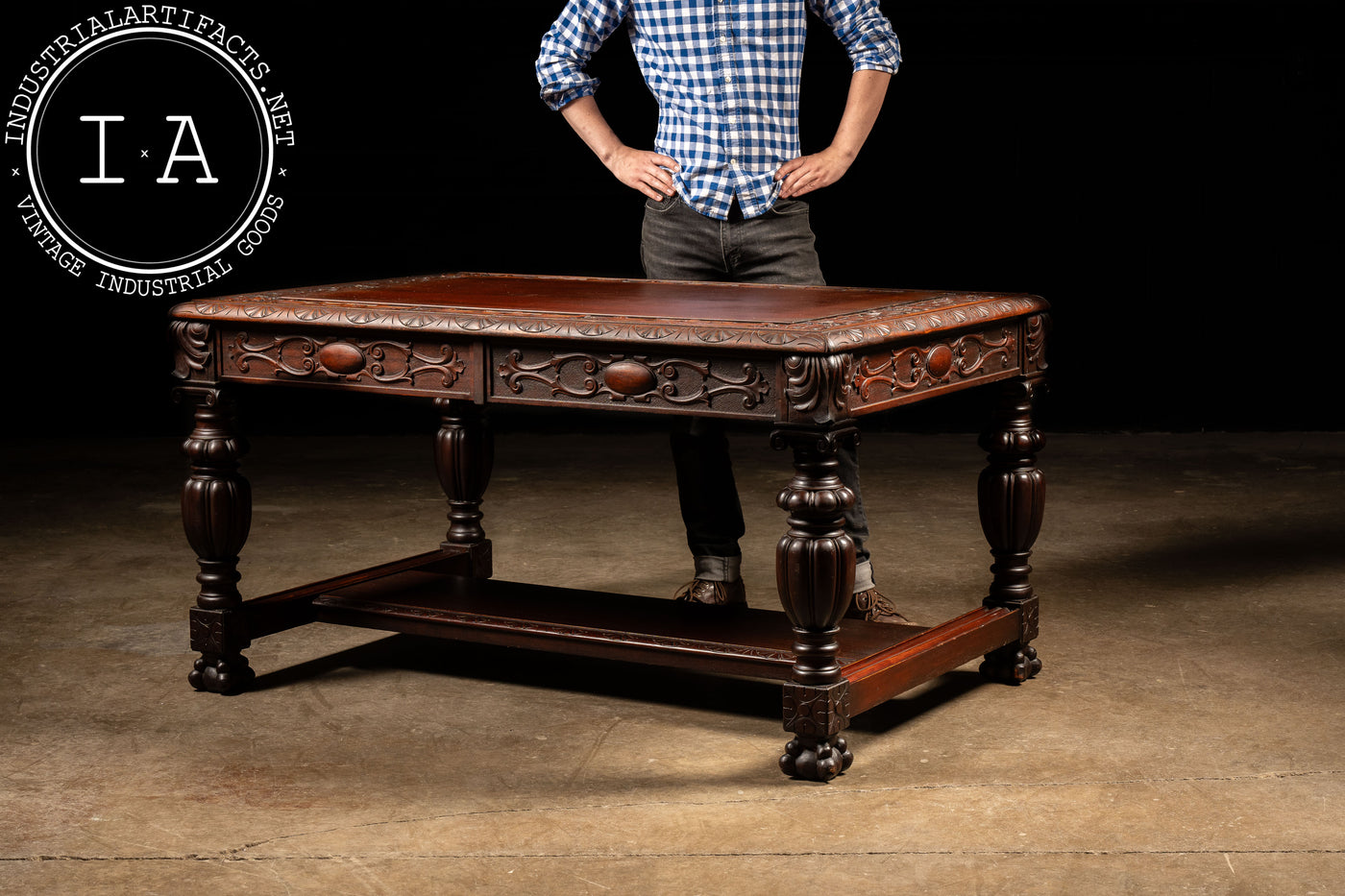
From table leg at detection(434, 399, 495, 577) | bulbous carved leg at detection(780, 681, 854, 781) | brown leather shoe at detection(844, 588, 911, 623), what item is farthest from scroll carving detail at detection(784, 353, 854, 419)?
table leg at detection(434, 399, 495, 577)

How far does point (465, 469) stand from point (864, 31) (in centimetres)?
134

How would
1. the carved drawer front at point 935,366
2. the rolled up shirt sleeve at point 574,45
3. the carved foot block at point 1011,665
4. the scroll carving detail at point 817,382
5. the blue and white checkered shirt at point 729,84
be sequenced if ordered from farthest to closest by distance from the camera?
the rolled up shirt sleeve at point 574,45 < the blue and white checkered shirt at point 729,84 < the carved foot block at point 1011,665 < the carved drawer front at point 935,366 < the scroll carving detail at point 817,382

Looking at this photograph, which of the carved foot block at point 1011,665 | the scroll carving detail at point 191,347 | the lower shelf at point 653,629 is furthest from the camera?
the carved foot block at point 1011,665

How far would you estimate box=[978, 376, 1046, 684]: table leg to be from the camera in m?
3.46

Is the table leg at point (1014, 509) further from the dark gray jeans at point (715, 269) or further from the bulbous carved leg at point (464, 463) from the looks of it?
the bulbous carved leg at point (464, 463)

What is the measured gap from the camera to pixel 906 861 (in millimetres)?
2559

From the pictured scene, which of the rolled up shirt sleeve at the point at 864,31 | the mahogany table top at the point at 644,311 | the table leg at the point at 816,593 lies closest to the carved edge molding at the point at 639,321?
the mahogany table top at the point at 644,311

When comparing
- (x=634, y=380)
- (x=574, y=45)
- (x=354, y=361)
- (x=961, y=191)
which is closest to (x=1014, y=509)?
(x=634, y=380)

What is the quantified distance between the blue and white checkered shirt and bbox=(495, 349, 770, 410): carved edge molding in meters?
0.84

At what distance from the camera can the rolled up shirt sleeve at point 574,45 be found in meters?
3.92

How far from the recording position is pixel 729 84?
12.4 feet

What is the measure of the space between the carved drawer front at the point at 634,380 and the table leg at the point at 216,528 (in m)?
0.64

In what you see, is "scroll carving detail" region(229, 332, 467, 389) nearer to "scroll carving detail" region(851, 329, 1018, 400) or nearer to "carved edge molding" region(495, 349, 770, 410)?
"carved edge molding" region(495, 349, 770, 410)

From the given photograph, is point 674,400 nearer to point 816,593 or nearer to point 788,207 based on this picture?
point 816,593
